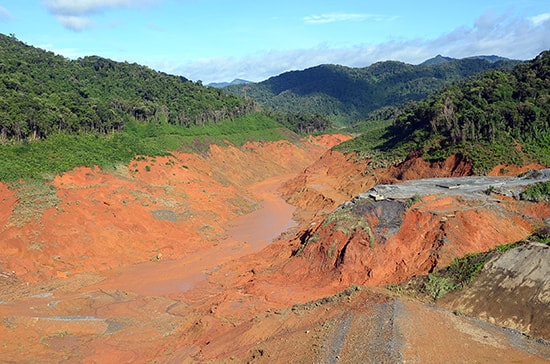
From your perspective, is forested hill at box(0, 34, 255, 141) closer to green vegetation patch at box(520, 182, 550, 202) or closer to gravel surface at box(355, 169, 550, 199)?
gravel surface at box(355, 169, 550, 199)

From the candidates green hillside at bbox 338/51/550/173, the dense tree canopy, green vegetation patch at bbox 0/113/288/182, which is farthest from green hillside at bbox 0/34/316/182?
the dense tree canopy

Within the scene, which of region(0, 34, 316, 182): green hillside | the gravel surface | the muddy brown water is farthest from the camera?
region(0, 34, 316, 182): green hillside

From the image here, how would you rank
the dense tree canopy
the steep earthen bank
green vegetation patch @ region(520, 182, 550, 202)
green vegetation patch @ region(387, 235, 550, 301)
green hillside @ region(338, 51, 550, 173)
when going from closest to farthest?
green vegetation patch @ region(387, 235, 550, 301), green vegetation patch @ region(520, 182, 550, 202), the steep earthen bank, green hillside @ region(338, 51, 550, 173), the dense tree canopy

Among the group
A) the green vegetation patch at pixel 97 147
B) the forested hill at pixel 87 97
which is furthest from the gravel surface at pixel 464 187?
the forested hill at pixel 87 97

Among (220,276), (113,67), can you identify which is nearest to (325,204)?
(220,276)

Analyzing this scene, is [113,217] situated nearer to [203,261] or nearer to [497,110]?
[203,261]

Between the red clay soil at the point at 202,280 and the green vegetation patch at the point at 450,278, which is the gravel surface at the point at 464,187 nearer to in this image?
the red clay soil at the point at 202,280
